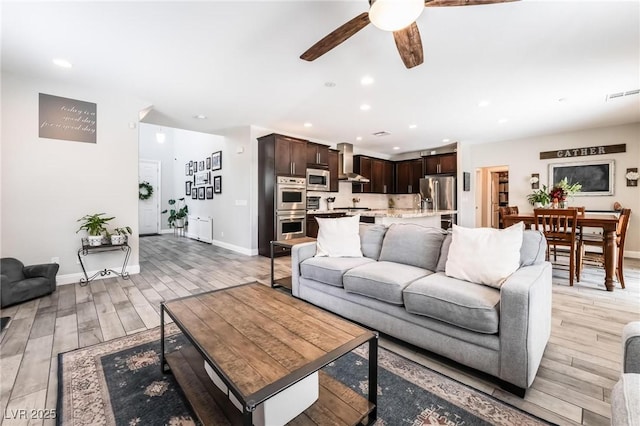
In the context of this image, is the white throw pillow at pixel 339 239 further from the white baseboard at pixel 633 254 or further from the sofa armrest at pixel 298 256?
the white baseboard at pixel 633 254

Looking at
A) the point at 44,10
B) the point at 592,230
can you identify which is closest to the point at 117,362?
the point at 44,10

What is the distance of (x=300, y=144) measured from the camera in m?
5.69

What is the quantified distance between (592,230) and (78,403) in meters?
8.01

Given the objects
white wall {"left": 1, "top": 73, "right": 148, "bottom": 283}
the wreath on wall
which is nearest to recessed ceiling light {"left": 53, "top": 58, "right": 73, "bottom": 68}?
white wall {"left": 1, "top": 73, "right": 148, "bottom": 283}

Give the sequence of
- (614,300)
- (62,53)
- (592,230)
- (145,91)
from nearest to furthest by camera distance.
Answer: (62,53)
(614,300)
(145,91)
(592,230)

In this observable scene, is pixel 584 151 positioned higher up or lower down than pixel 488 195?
higher up

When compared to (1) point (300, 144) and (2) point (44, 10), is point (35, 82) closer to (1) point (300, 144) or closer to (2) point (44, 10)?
(2) point (44, 10)

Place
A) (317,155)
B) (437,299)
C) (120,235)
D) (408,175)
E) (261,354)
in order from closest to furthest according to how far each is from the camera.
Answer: (261,354)
(437,299)
(120,235)
(317,155)
(408,175)

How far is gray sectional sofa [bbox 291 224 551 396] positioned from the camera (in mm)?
1507

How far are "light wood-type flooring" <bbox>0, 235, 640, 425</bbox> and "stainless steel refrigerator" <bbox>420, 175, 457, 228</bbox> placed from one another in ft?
10.4

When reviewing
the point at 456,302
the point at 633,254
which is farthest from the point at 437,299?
the point at 633,254

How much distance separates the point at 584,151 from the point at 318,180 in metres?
5.64

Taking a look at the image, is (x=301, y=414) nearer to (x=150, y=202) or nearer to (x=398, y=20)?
(x=398, y=20)

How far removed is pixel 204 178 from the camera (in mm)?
7230
